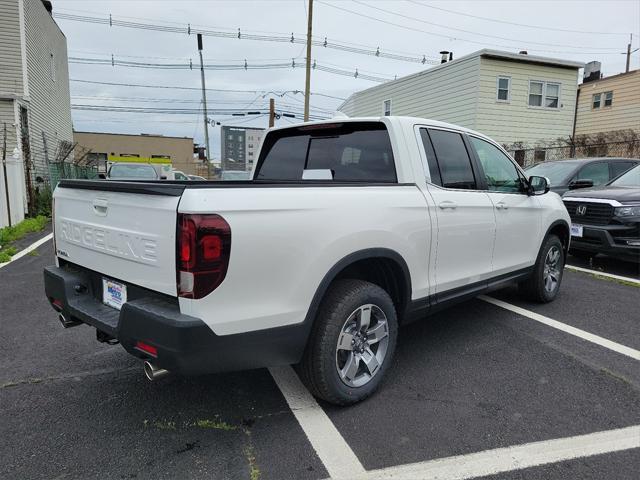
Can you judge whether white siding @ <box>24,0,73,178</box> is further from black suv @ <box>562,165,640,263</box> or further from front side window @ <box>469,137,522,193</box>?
black suv @ <box>562,165,640,263</box>

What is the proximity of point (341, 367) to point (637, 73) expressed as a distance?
24459mm

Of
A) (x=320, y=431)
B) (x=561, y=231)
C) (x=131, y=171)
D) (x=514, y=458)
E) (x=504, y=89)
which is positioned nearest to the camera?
(x=514, y=458)

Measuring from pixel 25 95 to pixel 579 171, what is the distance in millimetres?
15748

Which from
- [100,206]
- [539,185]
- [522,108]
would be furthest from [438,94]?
[100,206]

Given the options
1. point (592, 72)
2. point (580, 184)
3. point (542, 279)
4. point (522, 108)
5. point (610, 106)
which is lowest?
point (542, 279)

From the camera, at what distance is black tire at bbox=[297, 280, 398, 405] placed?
2721 millimetres

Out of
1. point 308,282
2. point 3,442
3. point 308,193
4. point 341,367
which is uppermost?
point 308,193

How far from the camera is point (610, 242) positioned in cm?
643

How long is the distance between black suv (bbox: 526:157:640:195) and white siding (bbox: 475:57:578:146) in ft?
32.2

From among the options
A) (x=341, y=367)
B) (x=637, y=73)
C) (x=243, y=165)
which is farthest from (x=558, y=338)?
(x=243, y=165)

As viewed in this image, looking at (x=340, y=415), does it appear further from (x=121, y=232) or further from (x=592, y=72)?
(x=592, y=72)

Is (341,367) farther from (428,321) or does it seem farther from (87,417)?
(428,321)

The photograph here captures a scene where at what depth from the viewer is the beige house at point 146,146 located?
54312 millimetres

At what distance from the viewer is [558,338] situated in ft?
13.7
